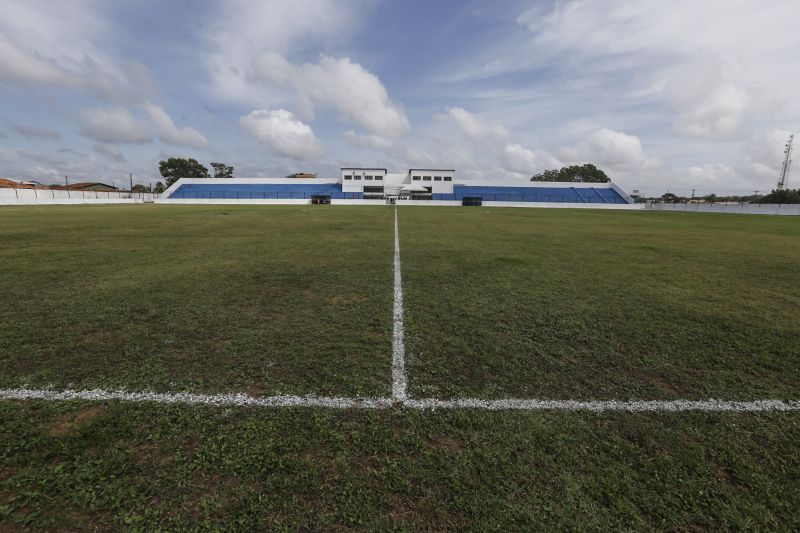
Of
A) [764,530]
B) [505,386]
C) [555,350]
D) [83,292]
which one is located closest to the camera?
[764,530]

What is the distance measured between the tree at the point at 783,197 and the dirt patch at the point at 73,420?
82520 millimetres

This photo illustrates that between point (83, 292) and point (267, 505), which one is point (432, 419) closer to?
point (267, 505)

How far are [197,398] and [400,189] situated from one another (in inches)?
2666

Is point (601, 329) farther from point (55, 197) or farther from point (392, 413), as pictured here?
point (55, 197)

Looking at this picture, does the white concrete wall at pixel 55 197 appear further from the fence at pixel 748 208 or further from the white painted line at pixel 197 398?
the fence at pixel 748 208

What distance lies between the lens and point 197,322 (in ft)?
13.9

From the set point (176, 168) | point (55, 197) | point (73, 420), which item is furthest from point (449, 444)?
point (176, 168)

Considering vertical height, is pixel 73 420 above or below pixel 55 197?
below

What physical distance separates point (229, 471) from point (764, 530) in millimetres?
2621

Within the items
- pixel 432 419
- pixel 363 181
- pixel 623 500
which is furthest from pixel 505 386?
pixel 363 181

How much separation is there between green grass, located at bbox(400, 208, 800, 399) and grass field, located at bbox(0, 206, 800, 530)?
0.10 feet

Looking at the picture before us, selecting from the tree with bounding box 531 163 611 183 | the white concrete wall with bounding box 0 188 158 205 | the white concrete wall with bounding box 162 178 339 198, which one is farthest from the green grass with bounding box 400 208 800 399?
the tree with bounding box 531 163 611 183

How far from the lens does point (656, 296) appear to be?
18.5 ft

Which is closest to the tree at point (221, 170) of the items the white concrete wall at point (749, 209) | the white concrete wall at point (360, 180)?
the white concrete wall at point (360, 180)
